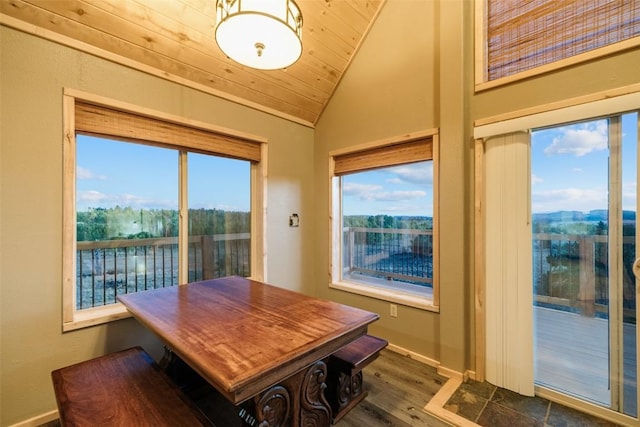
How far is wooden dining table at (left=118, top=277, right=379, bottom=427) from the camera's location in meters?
1.05

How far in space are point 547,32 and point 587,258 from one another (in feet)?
5.31

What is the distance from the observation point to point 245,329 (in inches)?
53.7

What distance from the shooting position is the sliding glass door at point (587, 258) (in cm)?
168

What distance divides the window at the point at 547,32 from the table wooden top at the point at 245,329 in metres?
2.17

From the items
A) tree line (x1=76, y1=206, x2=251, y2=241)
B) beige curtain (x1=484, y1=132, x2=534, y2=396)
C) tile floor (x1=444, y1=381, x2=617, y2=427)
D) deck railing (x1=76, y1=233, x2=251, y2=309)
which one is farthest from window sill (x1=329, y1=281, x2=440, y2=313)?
tree line (x1=76, y1=206, x2=251, y2=241)

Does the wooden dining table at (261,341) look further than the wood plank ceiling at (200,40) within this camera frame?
No

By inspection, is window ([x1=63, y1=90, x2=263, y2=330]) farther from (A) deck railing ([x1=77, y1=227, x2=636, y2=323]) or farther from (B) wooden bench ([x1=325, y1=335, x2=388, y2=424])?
(B) wooden bench ([x1=325, y1=335, x2=388, y2=424])

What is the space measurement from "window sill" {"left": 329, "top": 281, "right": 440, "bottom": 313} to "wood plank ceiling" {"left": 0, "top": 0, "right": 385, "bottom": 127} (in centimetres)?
207

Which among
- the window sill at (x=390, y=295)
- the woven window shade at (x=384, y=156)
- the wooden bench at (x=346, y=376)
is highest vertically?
the woven window shade at (x=384, y=156)

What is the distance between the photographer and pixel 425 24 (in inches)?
97.0

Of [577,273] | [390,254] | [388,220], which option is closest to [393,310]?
[390,254]

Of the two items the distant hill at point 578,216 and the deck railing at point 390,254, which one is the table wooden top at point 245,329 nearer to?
the deck railing at point 390,254

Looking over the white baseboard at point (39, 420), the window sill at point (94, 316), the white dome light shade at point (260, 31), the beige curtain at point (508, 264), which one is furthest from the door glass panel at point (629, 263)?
the white baseboard at point (39, 420)

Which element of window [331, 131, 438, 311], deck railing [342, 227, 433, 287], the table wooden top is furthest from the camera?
deck railing [342, 227, 433, 287]
